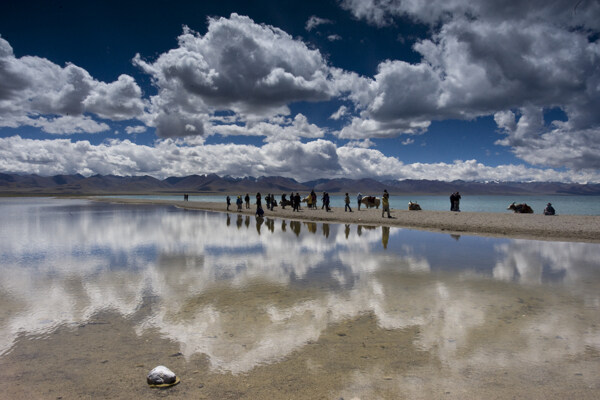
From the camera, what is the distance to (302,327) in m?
6.57

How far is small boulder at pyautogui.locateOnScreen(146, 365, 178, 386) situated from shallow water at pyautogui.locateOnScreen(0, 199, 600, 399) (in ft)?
0.43

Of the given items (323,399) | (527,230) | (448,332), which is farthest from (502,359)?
(527,230)

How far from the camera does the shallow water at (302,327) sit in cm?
469

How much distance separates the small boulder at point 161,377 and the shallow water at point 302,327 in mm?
130

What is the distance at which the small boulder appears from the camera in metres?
4.62

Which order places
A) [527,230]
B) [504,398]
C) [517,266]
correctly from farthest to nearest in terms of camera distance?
[527,230] < [517,266] < [504,398]

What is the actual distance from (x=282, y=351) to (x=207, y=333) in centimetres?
154

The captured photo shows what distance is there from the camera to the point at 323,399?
434 centimetres

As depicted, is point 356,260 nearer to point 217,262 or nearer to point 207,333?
point 217,262

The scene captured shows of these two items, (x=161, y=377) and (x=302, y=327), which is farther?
(x=302, y=327)

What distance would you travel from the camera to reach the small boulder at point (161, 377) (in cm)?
462

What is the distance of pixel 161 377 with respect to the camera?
4.63m

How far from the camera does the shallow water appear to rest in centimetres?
469

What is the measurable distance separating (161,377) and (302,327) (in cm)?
271
